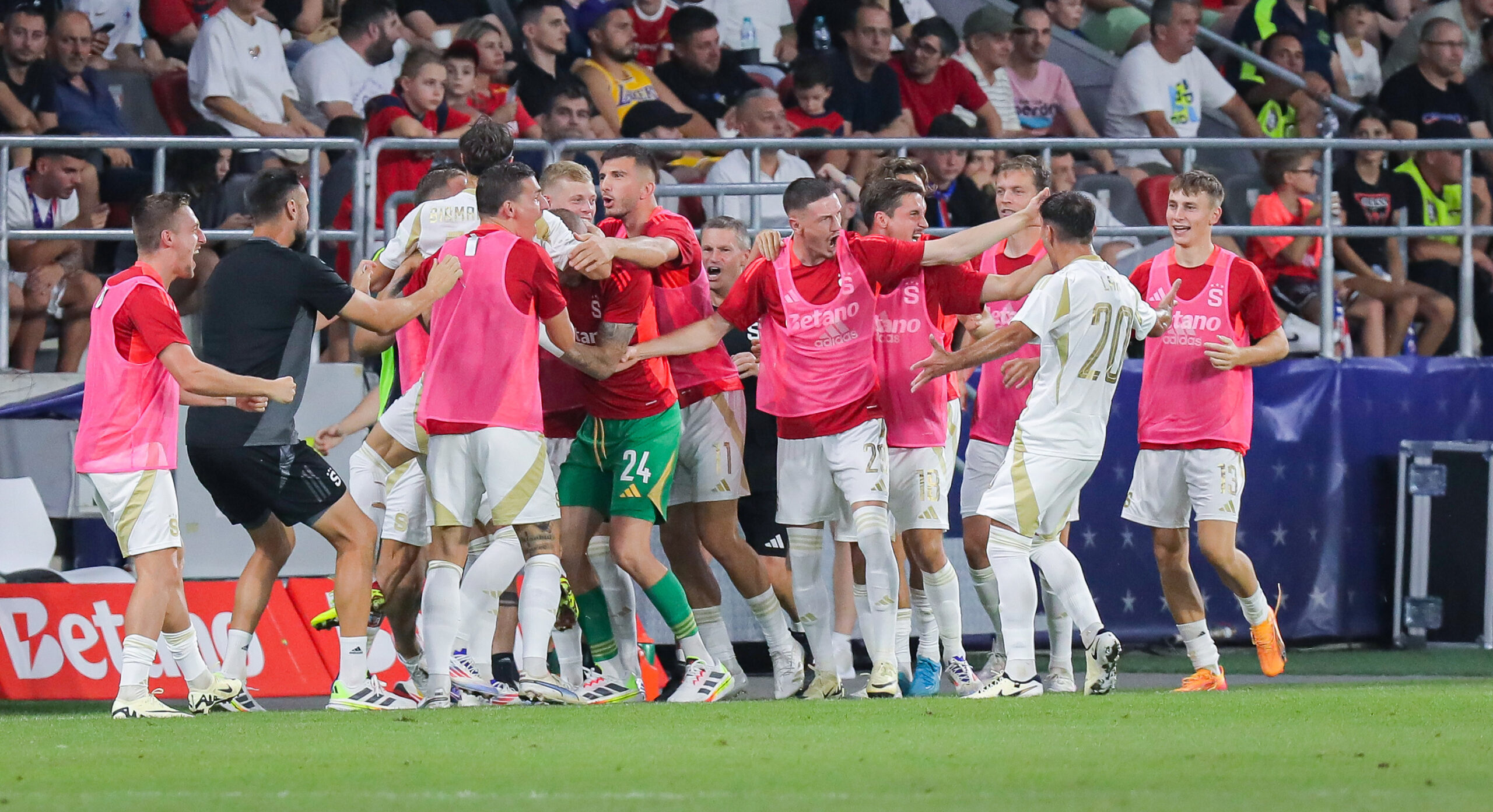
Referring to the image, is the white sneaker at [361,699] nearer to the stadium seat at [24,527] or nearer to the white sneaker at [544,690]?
the white sneaker at [544,690]

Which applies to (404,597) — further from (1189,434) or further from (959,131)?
(959,131)

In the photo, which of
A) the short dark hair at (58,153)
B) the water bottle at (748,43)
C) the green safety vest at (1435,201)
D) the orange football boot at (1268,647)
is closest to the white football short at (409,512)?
the short dark hair at (58,153)

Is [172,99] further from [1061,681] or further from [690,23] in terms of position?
[1061,681]

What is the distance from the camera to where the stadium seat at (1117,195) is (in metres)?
13.4

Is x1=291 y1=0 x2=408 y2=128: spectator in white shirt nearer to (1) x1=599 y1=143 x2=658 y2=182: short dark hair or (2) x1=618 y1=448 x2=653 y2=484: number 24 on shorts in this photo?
(1) x1=599 y1=143 x2=658 y2=182: short dark hair

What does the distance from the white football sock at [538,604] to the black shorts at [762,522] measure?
2.58 meters

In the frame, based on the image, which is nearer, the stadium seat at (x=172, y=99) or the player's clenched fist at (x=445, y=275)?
the player's clenched fist at (x=445, y=275)

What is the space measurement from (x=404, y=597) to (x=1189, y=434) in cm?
→ 410

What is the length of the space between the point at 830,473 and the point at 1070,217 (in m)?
1.66

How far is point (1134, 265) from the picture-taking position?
12836 millimetres

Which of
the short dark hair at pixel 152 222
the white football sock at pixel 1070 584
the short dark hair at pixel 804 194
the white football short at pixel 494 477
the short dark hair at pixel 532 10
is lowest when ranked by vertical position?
the white football sock at pixel 1070 584

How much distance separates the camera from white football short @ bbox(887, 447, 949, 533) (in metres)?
9.24

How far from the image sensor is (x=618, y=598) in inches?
374

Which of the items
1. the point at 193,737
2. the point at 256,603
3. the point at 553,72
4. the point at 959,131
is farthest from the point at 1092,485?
the point at 193,737
